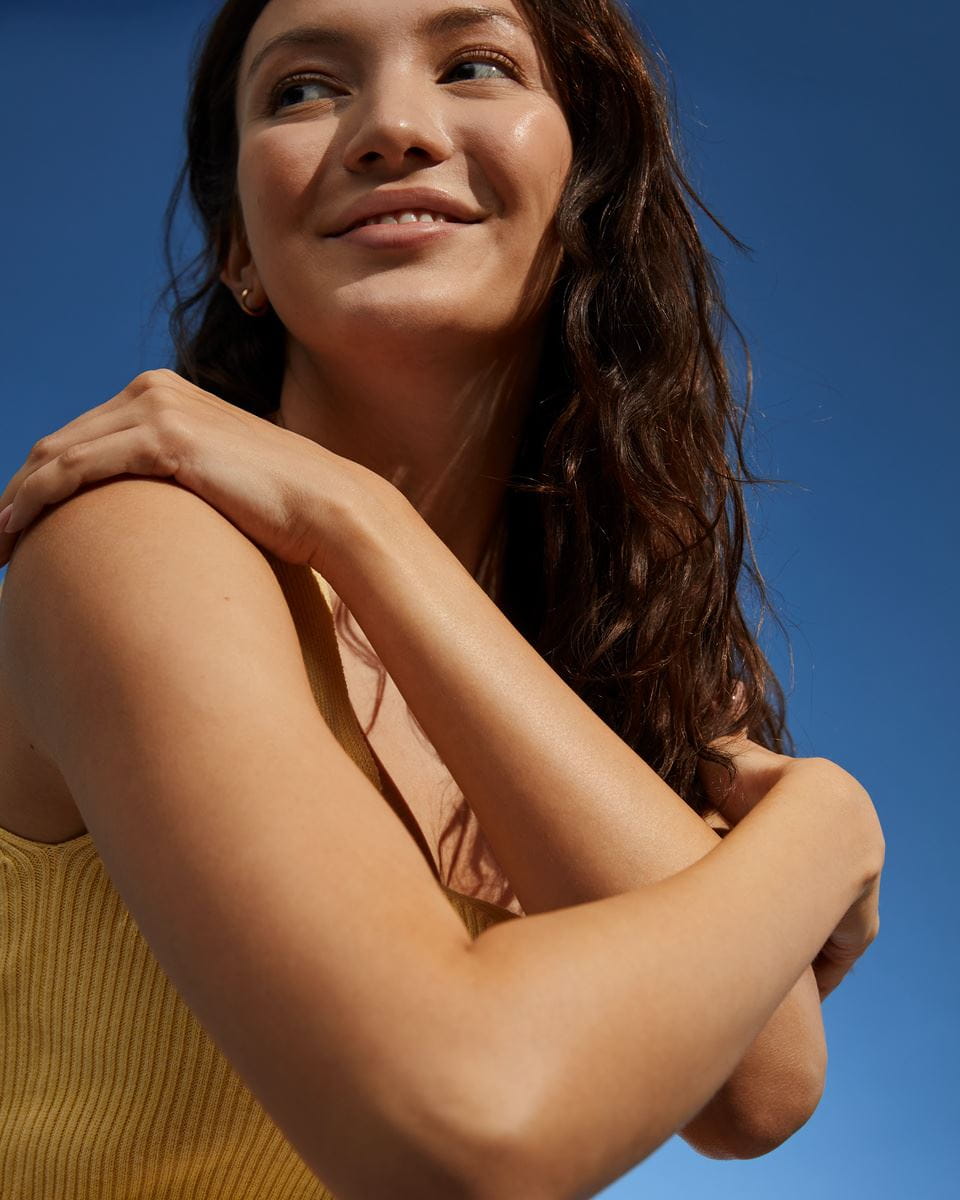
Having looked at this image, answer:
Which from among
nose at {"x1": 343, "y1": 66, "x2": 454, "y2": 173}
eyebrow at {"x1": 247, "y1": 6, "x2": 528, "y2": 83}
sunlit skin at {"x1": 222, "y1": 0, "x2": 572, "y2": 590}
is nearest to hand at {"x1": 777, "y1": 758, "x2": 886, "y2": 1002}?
sunlit skin at {"x1": 222, "y1": 0, "x2": 572, "y2": 590}

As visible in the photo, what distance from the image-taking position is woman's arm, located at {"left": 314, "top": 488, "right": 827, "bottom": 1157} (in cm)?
88

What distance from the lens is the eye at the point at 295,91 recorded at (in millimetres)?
1303

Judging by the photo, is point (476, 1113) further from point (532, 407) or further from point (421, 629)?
point (532, 407)

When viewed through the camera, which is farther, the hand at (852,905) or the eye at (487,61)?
the eye at (487,61)

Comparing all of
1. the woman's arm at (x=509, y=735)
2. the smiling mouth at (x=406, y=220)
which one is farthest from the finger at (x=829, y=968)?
the smiling mouth at (x=406, y=220)

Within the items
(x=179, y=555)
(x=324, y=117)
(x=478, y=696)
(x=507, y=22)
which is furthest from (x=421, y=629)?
(x=507, y=22)

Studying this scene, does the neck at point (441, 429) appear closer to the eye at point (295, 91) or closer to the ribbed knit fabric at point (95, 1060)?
the eye at point (295, 91)

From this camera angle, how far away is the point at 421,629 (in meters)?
0.89

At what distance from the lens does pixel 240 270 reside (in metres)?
1.54

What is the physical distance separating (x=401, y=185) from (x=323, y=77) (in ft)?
0.54

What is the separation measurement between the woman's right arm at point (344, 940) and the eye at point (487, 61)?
0.67 m

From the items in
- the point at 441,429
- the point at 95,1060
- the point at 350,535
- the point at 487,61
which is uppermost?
the point at 487,61

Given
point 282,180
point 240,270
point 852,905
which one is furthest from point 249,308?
point 852,905

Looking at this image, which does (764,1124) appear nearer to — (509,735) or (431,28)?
(509,735)
